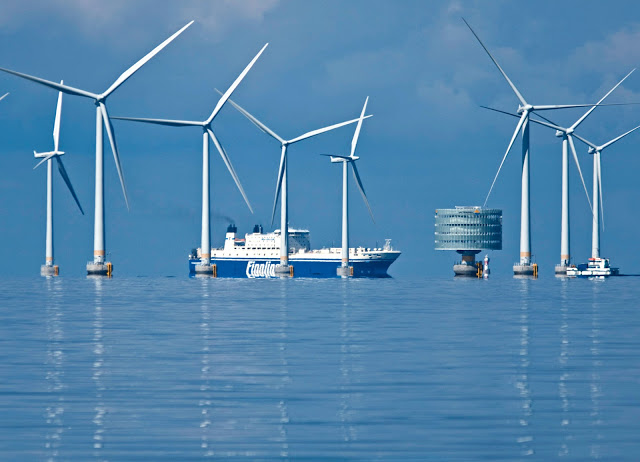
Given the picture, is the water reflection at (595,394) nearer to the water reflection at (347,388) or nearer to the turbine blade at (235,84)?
the water reflection at (347,388)

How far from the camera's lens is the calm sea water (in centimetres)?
2578

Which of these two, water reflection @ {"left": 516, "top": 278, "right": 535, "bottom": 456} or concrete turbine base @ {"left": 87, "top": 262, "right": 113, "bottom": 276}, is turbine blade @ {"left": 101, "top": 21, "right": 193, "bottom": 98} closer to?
concrete turbine base @ {"left": 87, "top": 262, "right": 113, "bottom": 276}

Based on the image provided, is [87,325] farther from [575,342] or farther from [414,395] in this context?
[414,395]

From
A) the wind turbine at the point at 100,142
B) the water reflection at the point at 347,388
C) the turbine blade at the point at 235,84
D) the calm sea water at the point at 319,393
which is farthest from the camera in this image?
the turbine blade at the point at 235,84

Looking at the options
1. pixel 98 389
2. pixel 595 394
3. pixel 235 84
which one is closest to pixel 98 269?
pixel 235 84

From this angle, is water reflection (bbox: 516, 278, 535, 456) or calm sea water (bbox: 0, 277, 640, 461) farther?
water reflection (bbox: 516, 278, 535, 456)

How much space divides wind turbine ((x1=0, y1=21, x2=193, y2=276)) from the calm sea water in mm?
73049

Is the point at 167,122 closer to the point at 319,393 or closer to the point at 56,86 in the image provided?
the point at 56,86

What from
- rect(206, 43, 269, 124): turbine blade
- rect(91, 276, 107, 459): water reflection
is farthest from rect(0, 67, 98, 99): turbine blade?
rect(91, 276, 107, 459): water reflection

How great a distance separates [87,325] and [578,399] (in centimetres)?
4207

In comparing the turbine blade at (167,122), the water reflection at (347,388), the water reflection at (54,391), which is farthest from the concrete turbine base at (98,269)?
the water reflection at (347,388)

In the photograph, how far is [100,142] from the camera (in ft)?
575

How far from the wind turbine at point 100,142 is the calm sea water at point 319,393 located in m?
73.0

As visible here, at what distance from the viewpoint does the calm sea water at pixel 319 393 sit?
25.8 m
